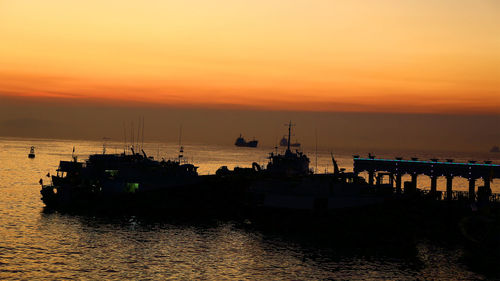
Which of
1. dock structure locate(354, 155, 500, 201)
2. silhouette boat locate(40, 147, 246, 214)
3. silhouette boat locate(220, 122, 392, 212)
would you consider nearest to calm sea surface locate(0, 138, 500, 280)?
silhouette boat locate(220, 122, 392, 212)

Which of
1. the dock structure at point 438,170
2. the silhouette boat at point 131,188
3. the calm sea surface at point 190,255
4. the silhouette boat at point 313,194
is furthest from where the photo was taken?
the dock structure at point 438,170

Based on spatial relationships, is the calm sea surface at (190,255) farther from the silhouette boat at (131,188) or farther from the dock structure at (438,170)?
the dock structure at (438,170)

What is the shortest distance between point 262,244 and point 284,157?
5435 cm

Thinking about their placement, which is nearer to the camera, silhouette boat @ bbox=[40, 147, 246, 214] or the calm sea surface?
the calm sea surface

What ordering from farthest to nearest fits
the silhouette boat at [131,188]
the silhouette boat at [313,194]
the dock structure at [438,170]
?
the dock structure at [438,170]
the silhouette boat at [131,188]
the silhouette boat at [313,194]

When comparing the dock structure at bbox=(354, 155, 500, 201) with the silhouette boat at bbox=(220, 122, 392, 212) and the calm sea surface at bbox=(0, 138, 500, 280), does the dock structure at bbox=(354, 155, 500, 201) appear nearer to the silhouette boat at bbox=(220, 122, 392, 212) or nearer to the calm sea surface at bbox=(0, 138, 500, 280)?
the silhouette boat at bbox=(220, 122, 392, 212)

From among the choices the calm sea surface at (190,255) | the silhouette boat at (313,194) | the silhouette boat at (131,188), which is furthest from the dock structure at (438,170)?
the silhouette boat at (131,188)

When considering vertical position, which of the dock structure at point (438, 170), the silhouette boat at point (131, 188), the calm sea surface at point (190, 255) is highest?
the dock structure at point (438, 170)

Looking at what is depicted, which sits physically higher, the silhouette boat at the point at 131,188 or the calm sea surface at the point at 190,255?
the silhouette boat at the point at 131,188

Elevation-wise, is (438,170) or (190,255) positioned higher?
(438,170)

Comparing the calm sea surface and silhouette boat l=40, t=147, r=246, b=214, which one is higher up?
silhouette boat l=40, t=147, r=246, b=214

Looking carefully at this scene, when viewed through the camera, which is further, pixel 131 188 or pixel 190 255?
pixel 131 188

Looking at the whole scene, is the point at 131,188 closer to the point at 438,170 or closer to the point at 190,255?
the point at 190,255

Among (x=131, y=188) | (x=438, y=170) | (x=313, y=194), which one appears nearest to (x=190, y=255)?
(x=313, y=194)
